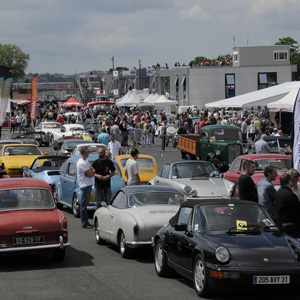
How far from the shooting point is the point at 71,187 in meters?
19.8

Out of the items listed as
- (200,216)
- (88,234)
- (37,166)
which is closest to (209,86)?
(37,166)

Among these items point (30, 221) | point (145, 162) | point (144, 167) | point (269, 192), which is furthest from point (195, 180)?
point (30, 221)

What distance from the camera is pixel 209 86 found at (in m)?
87.1

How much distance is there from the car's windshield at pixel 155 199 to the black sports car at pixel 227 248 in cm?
212

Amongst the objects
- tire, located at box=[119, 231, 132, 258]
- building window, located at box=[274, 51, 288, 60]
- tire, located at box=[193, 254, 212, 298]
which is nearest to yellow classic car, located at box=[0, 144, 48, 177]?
tire, located at box=[119, 231, 132, 258]

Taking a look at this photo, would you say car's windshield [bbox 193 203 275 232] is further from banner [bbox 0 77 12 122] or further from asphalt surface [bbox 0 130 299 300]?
banner [bbox 0 77 12 122]

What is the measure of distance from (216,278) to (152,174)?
13.6m

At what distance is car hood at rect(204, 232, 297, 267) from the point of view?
961 cm

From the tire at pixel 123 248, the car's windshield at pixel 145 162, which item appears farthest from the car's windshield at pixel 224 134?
the tire at pixel 123 248

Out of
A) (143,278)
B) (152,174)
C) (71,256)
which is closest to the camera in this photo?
(143,278)

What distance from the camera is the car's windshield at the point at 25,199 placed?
42.3ft

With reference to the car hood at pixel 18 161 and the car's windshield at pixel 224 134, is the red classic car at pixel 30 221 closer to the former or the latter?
the car hood at pixel 18 161

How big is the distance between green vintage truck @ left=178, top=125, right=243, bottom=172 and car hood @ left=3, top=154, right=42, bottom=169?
7386mm

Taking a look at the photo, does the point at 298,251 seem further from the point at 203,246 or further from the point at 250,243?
the point at 203,246
